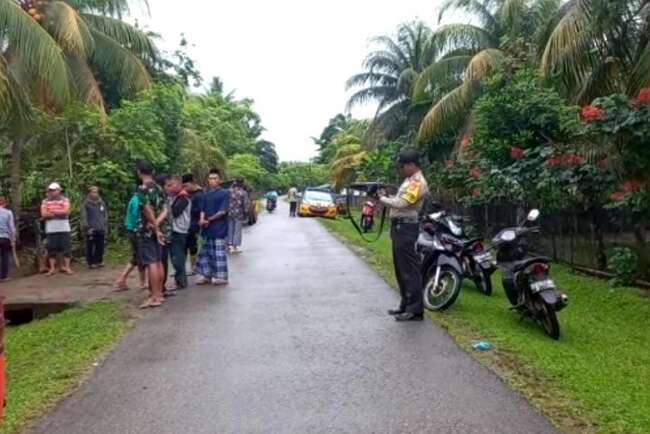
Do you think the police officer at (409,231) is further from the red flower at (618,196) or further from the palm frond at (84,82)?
the palm frond at (84,82)

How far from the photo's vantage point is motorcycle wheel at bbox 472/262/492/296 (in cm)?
935

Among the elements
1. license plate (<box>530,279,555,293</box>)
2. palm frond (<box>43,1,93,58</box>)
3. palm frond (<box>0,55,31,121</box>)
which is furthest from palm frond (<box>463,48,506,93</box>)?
license plate (<box>530,279,555,293</box>)

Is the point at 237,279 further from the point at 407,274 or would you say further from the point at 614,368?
the point at 614,368

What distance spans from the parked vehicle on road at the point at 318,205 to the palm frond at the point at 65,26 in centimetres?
1845

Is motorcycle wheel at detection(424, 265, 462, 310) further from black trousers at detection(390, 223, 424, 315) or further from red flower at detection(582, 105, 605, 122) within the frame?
red flower at detection(582, 105, 605, 122)

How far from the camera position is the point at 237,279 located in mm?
11078

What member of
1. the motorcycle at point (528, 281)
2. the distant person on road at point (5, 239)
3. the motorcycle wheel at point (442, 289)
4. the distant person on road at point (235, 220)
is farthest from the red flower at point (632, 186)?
the distant person on road at point (5, 239)

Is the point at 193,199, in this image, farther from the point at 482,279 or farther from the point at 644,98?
the point at 644,98

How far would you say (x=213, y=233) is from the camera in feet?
33.8

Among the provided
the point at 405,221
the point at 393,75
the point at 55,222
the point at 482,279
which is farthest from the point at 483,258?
the point at 393,75

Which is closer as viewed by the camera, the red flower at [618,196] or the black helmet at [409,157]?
the black helmet at [409,157]

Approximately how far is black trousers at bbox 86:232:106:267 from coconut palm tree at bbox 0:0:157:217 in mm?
2129

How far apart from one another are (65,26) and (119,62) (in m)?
3.74

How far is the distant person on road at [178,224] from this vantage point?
9.98 metres
